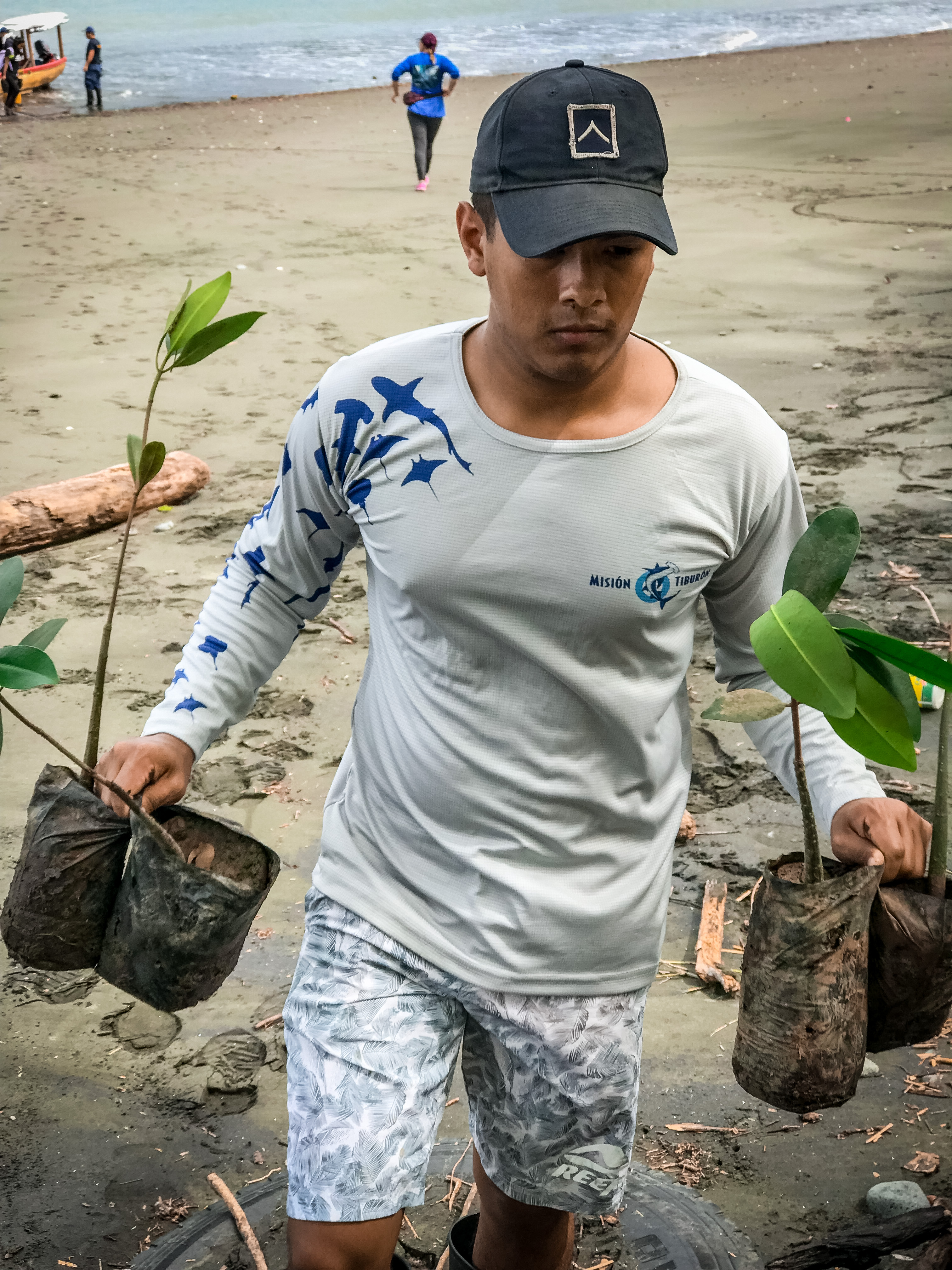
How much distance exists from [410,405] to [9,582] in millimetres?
669

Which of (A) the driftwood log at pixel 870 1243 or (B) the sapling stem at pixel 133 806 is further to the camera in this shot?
(A) the driftwood log at pixel 870 1243

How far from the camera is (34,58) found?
94.4 feet

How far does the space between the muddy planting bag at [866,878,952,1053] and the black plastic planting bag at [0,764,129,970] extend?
1114 millimetres

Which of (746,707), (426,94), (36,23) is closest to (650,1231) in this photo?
(746,707)

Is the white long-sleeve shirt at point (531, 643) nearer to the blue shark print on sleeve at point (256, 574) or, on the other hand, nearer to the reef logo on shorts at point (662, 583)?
the reef logo on shorts at point (662, 583)

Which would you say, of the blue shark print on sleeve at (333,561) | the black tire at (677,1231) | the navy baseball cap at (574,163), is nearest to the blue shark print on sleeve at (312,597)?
the blue shark print on sleeve at (333,561)

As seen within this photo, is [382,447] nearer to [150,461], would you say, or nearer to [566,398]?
[566,398]

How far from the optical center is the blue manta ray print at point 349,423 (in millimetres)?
1852

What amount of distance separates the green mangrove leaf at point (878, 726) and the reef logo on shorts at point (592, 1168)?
0.80m

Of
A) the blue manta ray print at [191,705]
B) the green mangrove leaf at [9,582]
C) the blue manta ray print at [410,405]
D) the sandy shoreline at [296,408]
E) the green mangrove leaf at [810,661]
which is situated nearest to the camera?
the green mangrove leaf at [810,661]

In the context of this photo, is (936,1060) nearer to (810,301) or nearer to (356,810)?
(356,810)

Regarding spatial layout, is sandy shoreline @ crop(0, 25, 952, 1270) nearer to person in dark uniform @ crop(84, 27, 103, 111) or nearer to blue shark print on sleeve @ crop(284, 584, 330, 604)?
blue shark print on sleeve @ crop(284, 584, 330, 604)

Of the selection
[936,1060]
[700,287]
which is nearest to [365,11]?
[700,287]

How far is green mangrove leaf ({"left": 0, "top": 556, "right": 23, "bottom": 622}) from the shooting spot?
6.23ft
